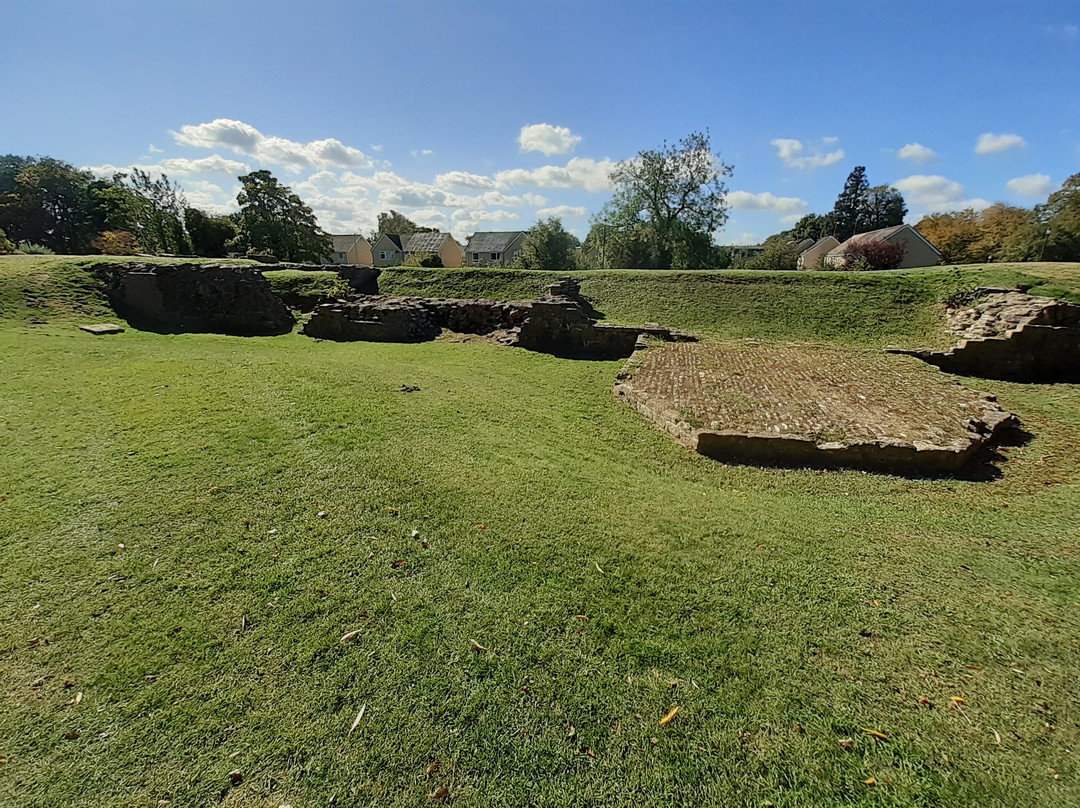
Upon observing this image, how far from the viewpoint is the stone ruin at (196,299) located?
13.1m

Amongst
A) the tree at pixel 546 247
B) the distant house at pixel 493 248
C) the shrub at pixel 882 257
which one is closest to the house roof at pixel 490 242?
the distant house at pixel 493 248

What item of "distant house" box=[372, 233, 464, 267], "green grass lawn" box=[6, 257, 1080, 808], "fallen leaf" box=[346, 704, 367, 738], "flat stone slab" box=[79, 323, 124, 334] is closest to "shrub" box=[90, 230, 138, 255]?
"distant house" box=[372, 233, 464, 267]

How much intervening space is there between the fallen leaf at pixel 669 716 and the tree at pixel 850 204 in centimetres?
6826

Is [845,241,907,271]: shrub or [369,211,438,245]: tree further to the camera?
[369,211,438,245]: tree

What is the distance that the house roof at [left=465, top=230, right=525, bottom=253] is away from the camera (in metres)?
52.3

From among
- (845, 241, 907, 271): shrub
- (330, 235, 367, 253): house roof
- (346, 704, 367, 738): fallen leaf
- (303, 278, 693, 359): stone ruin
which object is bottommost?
(346, 704, 367, 738): fallen leaf

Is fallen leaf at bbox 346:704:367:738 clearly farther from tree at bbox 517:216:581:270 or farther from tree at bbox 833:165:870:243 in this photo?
tree at bbox 833:165:870:243

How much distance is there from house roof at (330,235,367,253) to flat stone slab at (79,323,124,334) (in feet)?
140

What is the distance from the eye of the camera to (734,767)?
223 cm

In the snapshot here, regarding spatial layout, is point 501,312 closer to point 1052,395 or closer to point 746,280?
point 746,280

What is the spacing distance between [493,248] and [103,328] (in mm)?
44869

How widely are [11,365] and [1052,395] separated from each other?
19.1 meters

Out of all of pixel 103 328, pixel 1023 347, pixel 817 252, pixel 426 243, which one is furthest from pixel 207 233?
pixel 817 252

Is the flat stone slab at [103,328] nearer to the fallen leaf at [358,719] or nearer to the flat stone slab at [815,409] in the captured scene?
the flat stone slab at [815,409]
